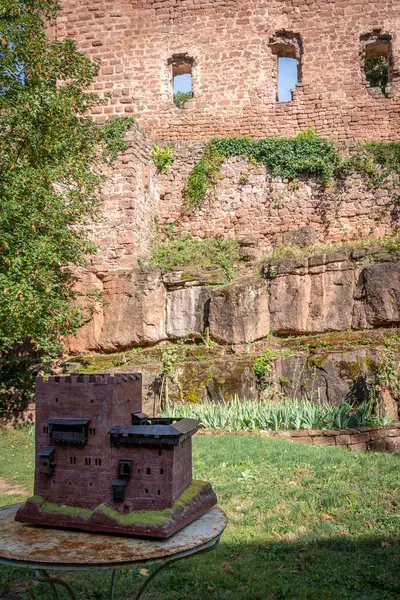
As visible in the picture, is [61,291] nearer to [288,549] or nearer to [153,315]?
[153,315]

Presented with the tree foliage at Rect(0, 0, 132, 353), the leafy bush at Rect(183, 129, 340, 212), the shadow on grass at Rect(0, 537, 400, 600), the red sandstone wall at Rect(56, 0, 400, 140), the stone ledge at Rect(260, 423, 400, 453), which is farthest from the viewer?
the red sandstone wall at Rect(56, 0, 400, 140)

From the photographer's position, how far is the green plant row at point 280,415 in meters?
8.52

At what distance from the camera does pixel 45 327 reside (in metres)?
9.38

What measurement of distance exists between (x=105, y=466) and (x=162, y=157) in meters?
13.0

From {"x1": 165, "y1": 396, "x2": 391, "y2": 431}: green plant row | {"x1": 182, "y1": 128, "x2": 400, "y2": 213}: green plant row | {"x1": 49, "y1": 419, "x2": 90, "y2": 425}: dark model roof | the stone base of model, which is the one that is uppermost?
{"x1": 182, "y1": 128, "x2": 400, "y2": 213}: green plant row

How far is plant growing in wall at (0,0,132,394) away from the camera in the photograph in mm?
9062

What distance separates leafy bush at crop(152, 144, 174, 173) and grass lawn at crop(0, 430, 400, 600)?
926 centimetres

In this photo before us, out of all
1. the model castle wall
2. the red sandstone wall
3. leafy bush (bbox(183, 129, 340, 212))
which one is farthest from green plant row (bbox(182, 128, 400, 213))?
the model castle wall

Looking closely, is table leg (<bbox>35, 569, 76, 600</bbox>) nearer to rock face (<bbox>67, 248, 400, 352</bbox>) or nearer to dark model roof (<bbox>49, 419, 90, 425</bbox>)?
dark model roof (<bbox>49, 419, 90, 425</bbox>)

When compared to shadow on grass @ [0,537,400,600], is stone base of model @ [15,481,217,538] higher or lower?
higher

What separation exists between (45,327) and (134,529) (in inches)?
297

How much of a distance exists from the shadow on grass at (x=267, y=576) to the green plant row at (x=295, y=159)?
1081 cm

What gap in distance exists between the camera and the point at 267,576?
4.12 metres

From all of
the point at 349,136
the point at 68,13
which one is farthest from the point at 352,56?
the point at 68,13
